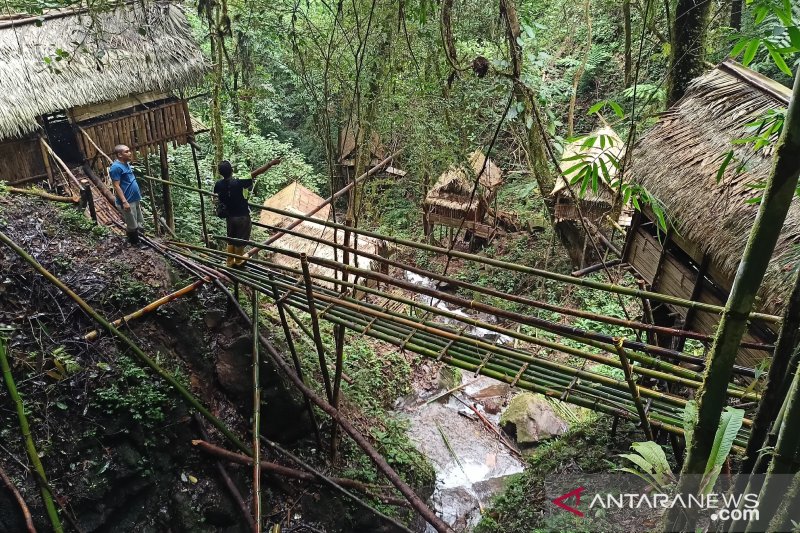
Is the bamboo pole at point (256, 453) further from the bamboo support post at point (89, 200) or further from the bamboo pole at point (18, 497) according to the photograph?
the bamboo support post at point (89, 200)

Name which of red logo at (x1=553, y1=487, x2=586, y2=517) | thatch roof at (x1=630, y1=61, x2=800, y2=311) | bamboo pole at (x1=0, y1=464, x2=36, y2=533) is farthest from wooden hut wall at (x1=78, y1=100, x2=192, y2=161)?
red logo at (x1=553, y1=487, x2=586, y2=517)

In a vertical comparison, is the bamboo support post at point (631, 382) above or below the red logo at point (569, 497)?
above

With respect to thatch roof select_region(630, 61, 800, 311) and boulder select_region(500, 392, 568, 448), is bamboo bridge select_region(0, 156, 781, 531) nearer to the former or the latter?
thatch roof select_region(630, 61, 800, 311)

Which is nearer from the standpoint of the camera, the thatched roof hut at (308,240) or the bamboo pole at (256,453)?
the bamboo pole at (256,453)

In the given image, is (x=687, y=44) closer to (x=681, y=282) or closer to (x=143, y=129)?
(x=681, y=282)

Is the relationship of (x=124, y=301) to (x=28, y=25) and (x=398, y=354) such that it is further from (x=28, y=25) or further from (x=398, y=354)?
(x=28, y=25)

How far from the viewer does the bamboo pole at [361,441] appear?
3.73 metres

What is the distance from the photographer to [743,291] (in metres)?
1.30

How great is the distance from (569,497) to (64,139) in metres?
Result: 9.94

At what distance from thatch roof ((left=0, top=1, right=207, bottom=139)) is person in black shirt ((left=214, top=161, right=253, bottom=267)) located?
3326mm

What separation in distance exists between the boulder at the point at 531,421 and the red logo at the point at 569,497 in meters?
3.83

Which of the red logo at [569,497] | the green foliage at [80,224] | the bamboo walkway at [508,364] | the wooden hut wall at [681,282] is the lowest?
the red logo at [569,497]

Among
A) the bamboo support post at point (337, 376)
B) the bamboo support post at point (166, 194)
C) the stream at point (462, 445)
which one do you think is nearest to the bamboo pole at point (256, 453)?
the bamboo support post at point (337, 376)

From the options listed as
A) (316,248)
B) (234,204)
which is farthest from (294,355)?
(316,248)
